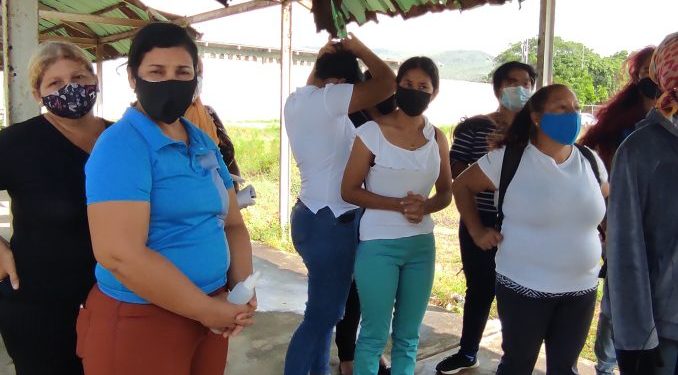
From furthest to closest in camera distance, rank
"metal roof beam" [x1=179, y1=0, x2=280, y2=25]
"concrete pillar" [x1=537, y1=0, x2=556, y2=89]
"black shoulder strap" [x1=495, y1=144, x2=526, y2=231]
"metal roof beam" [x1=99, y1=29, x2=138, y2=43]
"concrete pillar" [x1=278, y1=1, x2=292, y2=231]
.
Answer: "metal roof beam" [x1=99, y1=29, x2=138, y2=43], "concrete pillar" [x1=278, y1=1, x2=292, y2=231], "metal roof beam" [x1=179, y1=0, x2=280, y2=25], "concrete pillar" [x1=537, y1=0, x2=556, y2=89], "black shoulder strap" [x1=495, y1=144, x2=526, y2=231]

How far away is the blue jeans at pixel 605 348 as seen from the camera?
276 centimetres

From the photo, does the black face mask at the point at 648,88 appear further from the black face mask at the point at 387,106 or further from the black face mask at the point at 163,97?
the black face mask at the point at 163,97

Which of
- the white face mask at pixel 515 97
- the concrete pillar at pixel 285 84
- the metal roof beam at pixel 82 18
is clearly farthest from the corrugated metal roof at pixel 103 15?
the white face mask at pixel 515 97

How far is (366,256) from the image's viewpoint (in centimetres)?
255

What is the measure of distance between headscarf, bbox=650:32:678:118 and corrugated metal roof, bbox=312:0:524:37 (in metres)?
1.86

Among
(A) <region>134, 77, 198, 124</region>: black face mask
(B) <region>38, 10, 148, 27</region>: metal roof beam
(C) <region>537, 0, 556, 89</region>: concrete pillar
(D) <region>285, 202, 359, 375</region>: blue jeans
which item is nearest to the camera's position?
(A) <region>134, 77, 198, 124</region>: black face mask

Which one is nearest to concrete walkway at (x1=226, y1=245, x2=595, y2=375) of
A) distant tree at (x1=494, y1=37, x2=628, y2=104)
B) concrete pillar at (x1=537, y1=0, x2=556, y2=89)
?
concrete pillar at (x1=537, y1=0, x2=556, y2=89)

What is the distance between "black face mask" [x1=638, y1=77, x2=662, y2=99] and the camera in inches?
110

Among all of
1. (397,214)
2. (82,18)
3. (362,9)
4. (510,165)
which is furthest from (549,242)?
(82,18)

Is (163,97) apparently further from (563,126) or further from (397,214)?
(563,126)

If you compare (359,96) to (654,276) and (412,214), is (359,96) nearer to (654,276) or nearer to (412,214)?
(412,214)

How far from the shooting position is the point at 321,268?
8.32ft

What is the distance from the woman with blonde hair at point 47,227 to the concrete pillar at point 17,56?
4.08ft

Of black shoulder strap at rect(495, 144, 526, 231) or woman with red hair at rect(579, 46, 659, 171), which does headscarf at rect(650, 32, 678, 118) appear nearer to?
black shoulder strap at rect(495, 144, 526, 231)
